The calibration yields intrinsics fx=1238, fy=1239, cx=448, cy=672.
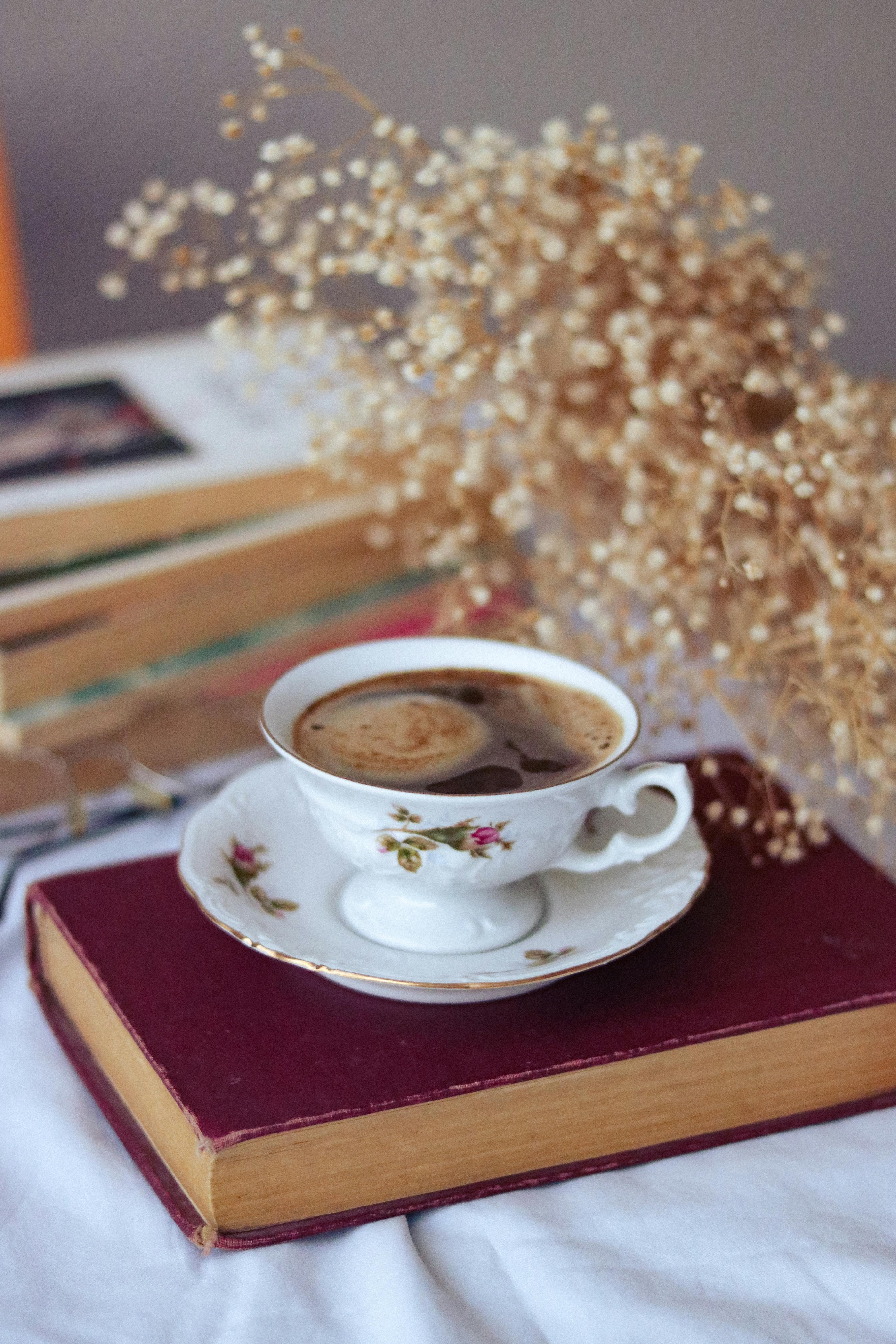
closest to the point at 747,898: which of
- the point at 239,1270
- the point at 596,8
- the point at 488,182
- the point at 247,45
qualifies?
the point at 239,1270

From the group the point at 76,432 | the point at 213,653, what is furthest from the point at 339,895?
the point at 76,432

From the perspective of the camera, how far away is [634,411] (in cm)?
95

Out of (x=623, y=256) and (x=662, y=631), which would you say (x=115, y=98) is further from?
(x=662, y=631)

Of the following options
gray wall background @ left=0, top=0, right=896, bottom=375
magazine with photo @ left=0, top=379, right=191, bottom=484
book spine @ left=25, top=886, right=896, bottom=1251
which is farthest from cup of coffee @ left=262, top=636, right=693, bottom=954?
gray wall background @ left=0, top=0, right=896, bottom=375

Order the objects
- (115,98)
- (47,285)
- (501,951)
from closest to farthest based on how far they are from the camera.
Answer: (501,951)
(115,98)
(47,285)

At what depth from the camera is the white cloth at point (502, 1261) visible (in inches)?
20.6

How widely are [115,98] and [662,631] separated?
1.23 m

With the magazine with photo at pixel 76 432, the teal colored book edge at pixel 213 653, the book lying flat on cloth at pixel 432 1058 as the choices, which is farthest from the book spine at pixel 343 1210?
the magazine with photo at pixel 76 432

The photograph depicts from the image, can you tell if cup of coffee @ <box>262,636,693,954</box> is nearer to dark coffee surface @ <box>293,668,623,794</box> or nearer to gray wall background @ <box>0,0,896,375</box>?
dark coffee surface @ <box>293,668,623,794</box>

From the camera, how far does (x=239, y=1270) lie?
1.79 ft

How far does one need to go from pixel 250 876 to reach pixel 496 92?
127 cm

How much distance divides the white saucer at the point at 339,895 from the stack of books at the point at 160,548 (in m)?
0.26

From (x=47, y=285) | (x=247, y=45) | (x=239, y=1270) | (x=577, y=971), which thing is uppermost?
(x=247, y=45)

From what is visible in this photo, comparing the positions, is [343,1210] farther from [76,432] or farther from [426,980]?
[76,432]
